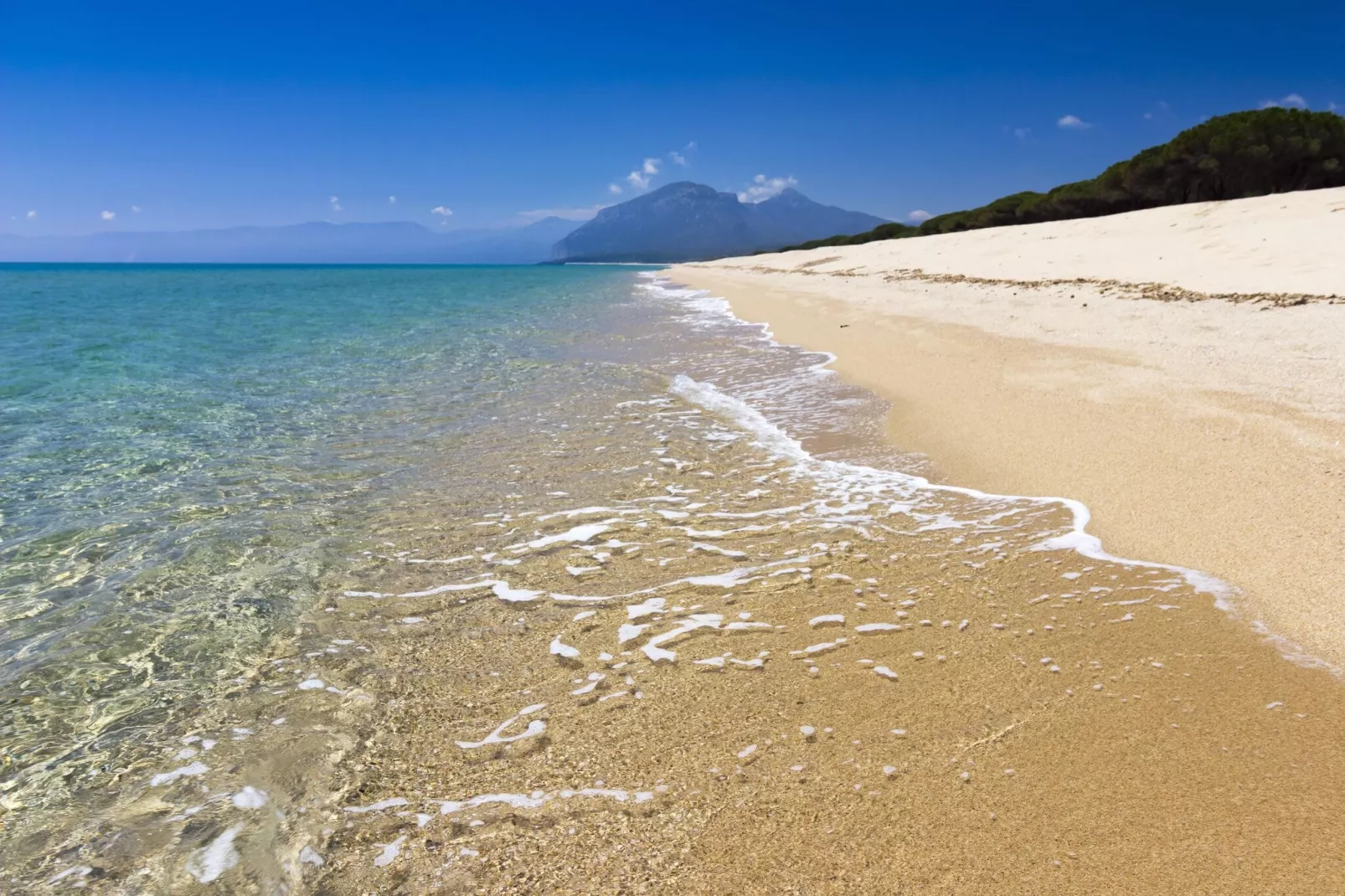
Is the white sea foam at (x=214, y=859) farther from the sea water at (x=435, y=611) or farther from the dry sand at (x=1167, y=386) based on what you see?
the dry sand at (x=1167, y=386)

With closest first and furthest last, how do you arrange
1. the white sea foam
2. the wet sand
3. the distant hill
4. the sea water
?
the wet sand
the white sea foam
the sea water
the distant hill

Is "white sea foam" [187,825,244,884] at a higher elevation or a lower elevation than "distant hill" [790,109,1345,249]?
lower

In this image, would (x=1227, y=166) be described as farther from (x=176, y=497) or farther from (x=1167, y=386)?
(x=176, y=497)

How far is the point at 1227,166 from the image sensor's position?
36.6 metres

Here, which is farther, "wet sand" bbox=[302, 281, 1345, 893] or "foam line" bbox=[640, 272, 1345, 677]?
"foam line" bbox=[640, 272, 1345, 677]

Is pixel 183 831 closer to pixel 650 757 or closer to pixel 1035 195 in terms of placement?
pixel 650 757

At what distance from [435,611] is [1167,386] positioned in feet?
25.9

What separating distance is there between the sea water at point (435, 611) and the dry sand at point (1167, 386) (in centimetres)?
48

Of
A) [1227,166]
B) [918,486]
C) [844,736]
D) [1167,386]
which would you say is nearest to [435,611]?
[844,736]

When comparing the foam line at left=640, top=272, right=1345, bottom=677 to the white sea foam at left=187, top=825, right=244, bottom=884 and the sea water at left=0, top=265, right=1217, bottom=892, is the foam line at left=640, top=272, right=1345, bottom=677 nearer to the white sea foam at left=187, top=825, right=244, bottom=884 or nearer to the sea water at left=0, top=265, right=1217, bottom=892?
the sea water at left=0, top=265, right=1217, bottom=892

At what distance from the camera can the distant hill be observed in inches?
1369

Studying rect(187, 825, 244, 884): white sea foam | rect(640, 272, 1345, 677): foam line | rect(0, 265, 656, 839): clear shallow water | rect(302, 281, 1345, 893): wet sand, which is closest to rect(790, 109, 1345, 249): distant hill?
rect(640, 272, 1345, 677): foam line

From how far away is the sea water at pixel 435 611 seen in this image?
2.63 m

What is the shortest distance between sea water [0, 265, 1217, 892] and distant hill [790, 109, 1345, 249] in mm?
38998
